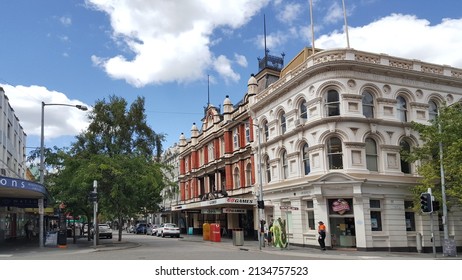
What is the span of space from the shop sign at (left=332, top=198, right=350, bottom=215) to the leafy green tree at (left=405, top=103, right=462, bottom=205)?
4.09 m

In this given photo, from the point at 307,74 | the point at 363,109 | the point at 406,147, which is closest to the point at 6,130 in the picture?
the point at 307,74

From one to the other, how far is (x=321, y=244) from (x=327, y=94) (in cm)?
902

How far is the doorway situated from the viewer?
88.8ft

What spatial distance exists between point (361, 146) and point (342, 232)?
5262mm

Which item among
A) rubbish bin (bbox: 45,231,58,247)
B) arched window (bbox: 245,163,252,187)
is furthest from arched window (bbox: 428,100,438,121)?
rubbish bin (bbox: 45,231,58,247)

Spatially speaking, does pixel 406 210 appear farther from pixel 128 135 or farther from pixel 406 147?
pixel 128 135

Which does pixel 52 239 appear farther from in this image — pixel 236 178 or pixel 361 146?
pixel 361 146

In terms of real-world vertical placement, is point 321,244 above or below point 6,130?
below

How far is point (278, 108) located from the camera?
33219 millimetres

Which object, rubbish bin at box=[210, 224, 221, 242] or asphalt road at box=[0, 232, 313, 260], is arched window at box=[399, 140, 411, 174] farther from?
rubbish bin at box=[210, 224, 221, 242]

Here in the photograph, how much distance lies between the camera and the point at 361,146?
2727 cm

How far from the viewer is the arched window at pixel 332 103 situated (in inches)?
1094

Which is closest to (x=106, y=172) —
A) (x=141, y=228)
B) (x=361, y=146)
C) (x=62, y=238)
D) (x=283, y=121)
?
(x=62, y=238)
